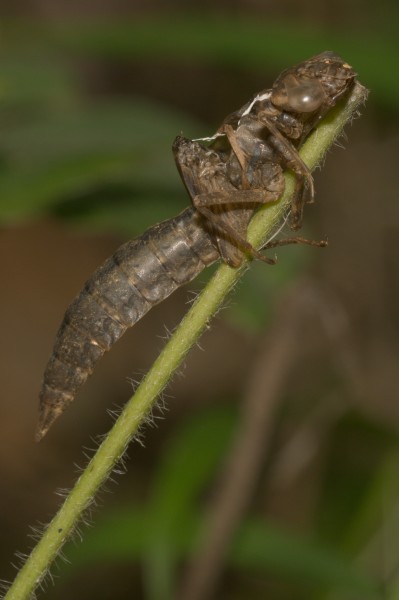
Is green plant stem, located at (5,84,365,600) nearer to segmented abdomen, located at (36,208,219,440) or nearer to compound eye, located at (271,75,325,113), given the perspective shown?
compound eye, located at (271,75,325,113)

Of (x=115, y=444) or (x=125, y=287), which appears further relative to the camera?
(x=125, y=287)

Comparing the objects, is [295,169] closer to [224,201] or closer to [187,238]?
[224,201]

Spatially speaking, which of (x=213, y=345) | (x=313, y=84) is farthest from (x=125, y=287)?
(x=213, y=345)

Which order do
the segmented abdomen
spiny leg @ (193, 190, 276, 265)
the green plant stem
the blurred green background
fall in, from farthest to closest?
the blurred green background → the segmented abdomen → spiny leg @ (193, 190, 276, 265) → the green plant stem

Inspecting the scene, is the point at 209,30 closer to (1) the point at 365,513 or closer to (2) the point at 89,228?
(2) the point at 89,228

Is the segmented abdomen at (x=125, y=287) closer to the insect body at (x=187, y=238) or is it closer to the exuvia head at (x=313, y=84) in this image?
the insect body at (x=187, y=238)

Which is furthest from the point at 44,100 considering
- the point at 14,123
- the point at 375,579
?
the point at 375,579

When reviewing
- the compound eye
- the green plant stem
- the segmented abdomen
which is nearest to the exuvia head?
the compound eye

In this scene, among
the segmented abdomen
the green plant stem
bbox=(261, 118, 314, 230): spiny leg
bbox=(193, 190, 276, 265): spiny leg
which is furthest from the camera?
the segmented abdomen
